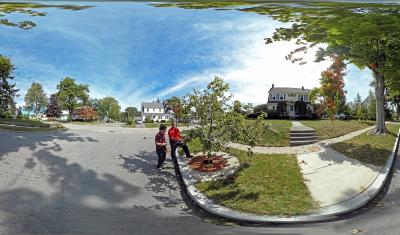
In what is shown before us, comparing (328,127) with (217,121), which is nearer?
(328,127)

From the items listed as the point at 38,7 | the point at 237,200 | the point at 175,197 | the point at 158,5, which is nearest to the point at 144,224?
the point at 175,197

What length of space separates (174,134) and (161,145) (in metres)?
0.13

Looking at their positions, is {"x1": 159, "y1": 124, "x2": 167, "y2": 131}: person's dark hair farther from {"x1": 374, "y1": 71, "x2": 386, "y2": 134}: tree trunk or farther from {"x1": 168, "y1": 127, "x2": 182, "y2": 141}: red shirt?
{"x1": 374, "y1": 71, "x2": 386, "y2": 134}: tree trunk

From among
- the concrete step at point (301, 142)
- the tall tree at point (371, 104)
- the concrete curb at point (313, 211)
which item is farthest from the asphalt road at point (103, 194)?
the concrete step at point (301, 142)

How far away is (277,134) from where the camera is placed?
265 cm

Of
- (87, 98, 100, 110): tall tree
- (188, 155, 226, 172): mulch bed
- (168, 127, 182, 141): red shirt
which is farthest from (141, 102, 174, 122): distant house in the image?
(188, 155, 226, 172): mulch bed

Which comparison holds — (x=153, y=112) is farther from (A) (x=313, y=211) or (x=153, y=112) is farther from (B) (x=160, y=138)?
(A) (x=313, y=211)

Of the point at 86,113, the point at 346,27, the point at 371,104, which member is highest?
the point at 346,27

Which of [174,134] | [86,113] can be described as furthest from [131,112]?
[174,134]

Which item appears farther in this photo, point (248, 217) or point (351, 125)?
point (351, 125)

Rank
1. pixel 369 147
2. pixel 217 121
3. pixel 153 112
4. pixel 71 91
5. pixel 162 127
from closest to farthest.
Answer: pixel 71 91
pixel 153 112
pixel 369 147
pixel 162 127
pixel 217 121

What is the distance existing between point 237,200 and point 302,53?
3.27ft

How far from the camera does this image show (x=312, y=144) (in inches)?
100

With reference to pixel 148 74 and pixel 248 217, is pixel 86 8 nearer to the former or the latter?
pixel 148 74
